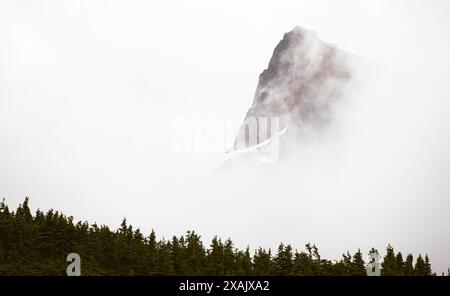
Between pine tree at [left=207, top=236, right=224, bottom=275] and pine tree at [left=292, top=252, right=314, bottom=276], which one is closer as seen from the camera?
pine tree at [left=292, top=252, right=314, bottom=276]

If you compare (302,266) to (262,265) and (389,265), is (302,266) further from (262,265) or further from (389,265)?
(389,265)

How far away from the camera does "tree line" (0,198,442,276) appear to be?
3580 inches

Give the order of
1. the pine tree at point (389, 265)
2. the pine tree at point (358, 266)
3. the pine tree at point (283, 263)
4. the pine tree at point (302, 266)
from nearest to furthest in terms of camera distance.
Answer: the pine tree at point (302, 266), the pine tree at point (358, 266), the pine tree at point (389, 265), the pine tree at point (283, 263)

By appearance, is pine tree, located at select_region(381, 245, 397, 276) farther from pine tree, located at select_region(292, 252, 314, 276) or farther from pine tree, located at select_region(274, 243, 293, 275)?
pine tree, located at select_region(274, 243, 293, 275)

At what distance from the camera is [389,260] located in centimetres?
9550

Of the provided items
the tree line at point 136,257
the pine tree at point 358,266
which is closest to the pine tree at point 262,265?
the tree line at point 136,257

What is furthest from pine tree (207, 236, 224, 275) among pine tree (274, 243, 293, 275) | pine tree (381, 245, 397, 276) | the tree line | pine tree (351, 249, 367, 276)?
pine tree (381, 245, 397, 276)

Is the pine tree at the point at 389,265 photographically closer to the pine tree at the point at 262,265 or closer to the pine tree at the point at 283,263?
the pine tree at the point at 283,263

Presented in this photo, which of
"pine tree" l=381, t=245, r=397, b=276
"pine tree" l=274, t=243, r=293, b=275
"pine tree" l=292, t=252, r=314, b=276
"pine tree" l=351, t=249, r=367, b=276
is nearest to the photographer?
"pine tree" l=292, t=252, r=314, b=276

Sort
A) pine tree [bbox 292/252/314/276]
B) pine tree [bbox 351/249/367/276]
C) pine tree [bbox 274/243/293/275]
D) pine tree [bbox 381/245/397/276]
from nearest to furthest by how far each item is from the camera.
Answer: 1. pine tree [bbox 292/252/314/276]
2. pine tree [bbox 351/249/367/276]
3. pine tree [bbox 381/245/397/276]
4. pine tree [bbox 274/243/293/275]

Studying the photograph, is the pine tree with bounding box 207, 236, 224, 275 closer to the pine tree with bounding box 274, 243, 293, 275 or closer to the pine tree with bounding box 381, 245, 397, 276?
the pine tree with bounding box 274, 243, 293, 275

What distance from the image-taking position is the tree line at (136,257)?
9094 cm
